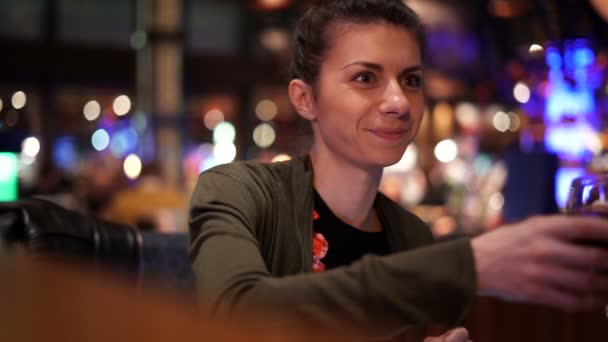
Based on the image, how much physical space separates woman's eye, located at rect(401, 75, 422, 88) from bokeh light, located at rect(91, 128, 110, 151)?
1612 cm

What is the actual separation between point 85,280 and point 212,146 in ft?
64.6

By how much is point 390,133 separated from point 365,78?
0.11m

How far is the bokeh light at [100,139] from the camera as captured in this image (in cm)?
1725

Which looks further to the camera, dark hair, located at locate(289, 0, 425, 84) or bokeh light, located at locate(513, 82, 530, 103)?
bokeh light, located at locate(513, 82, 530, 103)

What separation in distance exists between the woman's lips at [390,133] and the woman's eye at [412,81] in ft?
0.31

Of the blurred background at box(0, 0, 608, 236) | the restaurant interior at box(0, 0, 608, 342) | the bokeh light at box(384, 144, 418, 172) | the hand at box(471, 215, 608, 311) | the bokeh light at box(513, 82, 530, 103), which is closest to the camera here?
the hand at box(471, 215, 608, 311)

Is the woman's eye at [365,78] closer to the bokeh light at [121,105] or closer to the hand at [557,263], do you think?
the hand at [557,263]

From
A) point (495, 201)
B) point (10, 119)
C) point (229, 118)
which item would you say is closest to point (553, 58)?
point (10, 119)

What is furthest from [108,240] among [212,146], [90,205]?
[212,146]

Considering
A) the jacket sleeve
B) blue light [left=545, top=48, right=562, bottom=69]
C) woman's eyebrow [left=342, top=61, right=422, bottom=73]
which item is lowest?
the jacket sleeve

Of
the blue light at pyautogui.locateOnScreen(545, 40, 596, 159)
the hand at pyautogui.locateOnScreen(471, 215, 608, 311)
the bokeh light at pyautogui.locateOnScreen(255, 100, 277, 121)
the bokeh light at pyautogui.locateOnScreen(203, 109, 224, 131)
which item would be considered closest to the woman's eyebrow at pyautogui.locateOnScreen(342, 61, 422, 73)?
the hand at pyautogui.locateOnScreen(471, 215, 608, 311)

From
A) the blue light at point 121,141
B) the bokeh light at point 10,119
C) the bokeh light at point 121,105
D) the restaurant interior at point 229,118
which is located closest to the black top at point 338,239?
the restaurant interior at point 229,118

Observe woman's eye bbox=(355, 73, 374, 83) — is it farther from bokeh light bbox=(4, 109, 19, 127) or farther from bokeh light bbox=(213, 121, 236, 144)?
bokeh light bbox=(213, 121, 236, 144)

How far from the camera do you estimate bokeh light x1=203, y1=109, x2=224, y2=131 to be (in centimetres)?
1753
